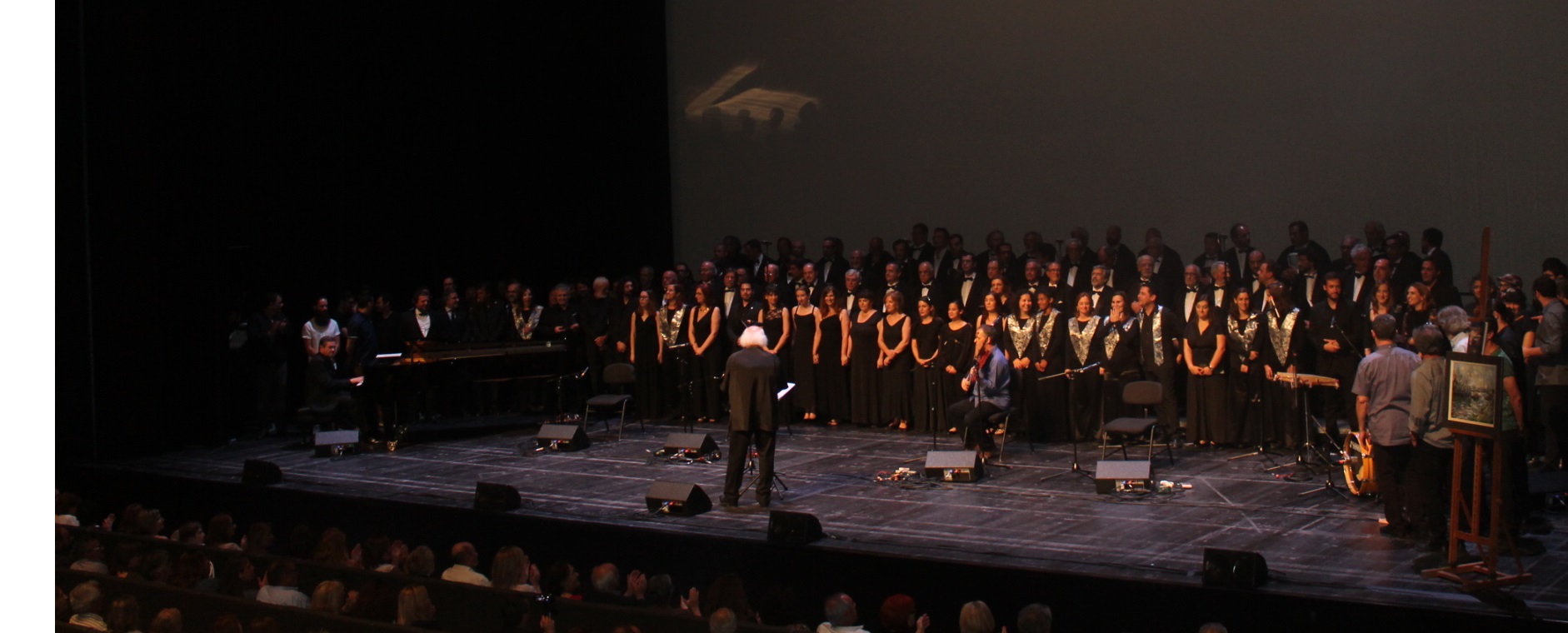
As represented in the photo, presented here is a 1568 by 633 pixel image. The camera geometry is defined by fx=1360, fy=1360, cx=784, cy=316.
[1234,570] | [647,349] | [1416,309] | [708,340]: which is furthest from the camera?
[647,349]

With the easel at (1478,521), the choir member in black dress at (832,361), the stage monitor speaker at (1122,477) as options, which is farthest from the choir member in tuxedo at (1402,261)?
the choir member in black dress at (832,361)

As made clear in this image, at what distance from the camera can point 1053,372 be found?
1098cm

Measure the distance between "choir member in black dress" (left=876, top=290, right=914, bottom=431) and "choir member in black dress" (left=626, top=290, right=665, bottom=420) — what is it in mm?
2303

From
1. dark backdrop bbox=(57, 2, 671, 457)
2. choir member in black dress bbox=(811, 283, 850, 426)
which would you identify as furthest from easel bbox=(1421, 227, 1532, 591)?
dark backdrop bbox=(57, 2, 671, 457)

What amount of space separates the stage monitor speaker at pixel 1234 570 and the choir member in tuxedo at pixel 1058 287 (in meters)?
5.12

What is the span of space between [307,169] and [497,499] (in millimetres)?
6873

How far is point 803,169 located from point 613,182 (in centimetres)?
237

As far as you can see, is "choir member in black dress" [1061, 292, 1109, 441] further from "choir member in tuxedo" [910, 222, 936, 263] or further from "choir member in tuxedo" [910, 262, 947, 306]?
"choir member in tuxedo" [910, 222, 936, 263]

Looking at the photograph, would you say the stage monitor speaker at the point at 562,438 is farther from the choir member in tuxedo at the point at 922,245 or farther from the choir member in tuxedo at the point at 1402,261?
the choir member in tuxedo at the point at 1402,261

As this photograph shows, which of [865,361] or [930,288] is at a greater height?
[930,288]

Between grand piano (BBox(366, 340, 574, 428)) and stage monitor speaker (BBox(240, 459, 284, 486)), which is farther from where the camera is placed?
grand piano (BBox(366, 340, 574, 428))

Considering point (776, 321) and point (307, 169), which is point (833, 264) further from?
point (307, 169)

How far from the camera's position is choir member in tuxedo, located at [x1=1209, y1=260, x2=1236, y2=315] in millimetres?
10516

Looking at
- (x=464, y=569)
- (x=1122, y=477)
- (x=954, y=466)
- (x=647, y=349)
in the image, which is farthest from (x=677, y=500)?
(x=647, y=349)
